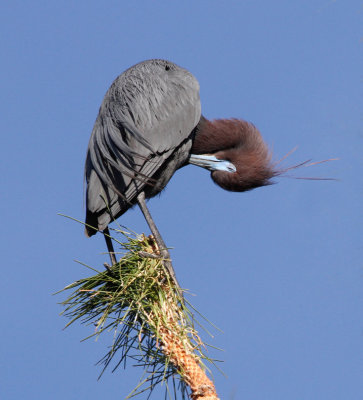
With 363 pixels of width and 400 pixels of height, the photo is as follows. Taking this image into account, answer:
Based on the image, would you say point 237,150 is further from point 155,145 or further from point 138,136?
point 138,136

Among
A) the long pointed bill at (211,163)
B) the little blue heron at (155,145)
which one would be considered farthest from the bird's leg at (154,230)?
the long pointed bill at (211,163)

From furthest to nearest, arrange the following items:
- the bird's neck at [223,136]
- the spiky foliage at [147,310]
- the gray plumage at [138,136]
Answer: the bird's neck at [223,136] < the gray plumage at [138,136] < the spiky foliage at [147,310]

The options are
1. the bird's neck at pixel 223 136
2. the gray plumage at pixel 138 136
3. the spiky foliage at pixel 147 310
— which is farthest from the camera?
the bird's neck at pixel 223 136

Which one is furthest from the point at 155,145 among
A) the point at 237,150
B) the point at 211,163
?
the point at 237,150

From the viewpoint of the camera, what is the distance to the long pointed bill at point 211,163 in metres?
5.57

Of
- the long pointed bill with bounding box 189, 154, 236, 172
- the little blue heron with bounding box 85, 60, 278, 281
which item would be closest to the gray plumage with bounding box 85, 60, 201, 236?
the little blue heron with bounding box 85, 60, 278, 281

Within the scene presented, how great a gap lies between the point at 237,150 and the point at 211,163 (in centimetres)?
27

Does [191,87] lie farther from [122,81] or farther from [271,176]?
[271,176]

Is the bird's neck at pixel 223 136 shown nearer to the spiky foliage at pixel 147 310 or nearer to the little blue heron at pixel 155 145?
the little blue heron at pixel 155 145

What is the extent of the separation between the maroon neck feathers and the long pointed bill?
32 millimetres

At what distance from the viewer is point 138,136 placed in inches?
195

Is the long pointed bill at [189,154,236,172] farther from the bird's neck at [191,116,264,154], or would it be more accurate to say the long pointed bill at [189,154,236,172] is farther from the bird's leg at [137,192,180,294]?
the bird's leg at [137,192,180,294]

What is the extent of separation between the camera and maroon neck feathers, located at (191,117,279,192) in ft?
18.2

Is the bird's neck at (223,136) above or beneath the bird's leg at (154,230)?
above
